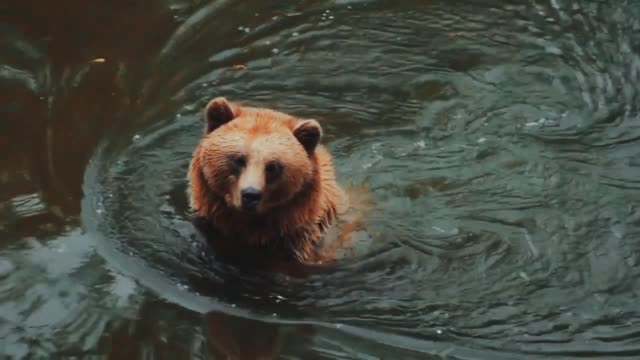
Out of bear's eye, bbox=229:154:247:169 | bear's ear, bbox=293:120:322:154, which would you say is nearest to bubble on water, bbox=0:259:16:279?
bear's eye, bbox=229:154:247:169

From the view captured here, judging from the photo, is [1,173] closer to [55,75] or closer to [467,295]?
[55,75]

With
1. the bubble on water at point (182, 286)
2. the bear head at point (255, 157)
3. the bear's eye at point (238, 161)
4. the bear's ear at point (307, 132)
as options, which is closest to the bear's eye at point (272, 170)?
the bear head at point (255, 157)

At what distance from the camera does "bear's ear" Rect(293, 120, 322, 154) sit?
7.14 metres

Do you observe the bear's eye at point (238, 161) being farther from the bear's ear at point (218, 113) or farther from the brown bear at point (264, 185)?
the bear's ear at point (218, 113)

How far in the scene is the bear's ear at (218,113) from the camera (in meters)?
7.14

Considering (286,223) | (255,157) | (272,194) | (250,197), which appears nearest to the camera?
(250,197)

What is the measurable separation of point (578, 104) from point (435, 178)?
1.53 metres

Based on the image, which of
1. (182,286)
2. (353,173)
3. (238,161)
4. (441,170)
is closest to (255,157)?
(238,161)

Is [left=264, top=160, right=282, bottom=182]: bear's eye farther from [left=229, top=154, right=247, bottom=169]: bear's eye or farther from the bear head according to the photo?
[left=229, top=154, right=247, bottom=169]: bear's eye

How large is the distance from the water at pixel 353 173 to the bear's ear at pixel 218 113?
35.6 inches

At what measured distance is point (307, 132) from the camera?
716 cm

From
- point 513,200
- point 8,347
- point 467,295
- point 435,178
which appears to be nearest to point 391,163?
point 435,178

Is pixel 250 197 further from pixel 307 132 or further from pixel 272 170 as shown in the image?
pixel 307 132

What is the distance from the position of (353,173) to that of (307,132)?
1.73 meters
